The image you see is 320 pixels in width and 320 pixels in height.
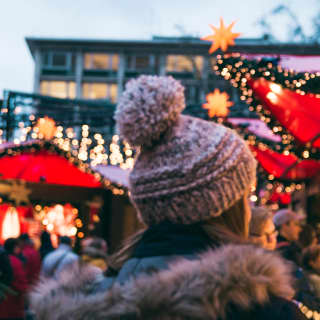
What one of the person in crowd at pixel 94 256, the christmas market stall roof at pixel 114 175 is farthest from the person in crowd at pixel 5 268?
the christmas market stall roof at pixel 114 175

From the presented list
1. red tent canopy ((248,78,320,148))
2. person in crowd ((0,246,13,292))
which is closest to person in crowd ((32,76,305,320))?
red tent canopy ((248,78,320,148))

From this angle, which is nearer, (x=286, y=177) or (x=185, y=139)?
(x=185, y=139)

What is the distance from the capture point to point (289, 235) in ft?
18.3

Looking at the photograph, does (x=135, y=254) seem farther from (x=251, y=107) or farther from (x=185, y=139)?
(x=251, y=107)

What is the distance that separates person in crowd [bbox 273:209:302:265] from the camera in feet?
16.1

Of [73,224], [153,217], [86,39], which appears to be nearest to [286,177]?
[73,224]

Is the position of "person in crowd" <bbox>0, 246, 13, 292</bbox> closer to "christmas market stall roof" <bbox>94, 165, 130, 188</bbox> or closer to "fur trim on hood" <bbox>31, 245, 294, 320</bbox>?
"christmas market stall roof" <bbox>94, 165, 130, 188</bbox>

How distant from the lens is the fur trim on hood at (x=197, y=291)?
1.30 metres

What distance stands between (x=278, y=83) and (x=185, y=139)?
3.47m

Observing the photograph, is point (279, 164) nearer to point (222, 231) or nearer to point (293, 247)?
point (293, 247)

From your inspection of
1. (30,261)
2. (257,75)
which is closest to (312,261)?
(257,75)

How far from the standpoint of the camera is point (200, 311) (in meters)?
1.29

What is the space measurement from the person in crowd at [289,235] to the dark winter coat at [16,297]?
3073 millimetres

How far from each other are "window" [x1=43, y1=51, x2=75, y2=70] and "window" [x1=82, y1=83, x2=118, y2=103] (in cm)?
241
